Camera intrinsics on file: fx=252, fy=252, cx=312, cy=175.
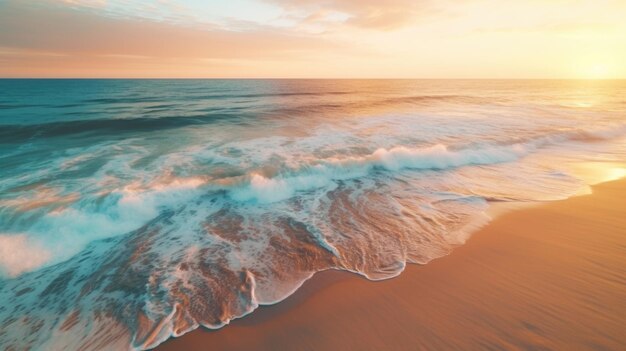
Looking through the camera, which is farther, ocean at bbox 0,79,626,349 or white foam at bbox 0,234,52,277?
white foam at bbox 0,234,52,277

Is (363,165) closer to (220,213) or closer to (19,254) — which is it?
(220,213)

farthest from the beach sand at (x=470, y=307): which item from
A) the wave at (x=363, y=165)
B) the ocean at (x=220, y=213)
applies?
the wave at (x=363, y=165)

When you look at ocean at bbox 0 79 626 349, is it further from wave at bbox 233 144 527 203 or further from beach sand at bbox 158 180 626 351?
beach sand at bbox 158 180 626 351

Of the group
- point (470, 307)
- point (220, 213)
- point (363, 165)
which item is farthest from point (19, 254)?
point (363, 165)

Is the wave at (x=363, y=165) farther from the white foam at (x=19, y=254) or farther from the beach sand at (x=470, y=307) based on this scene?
the white foam at (x=19, y=254)

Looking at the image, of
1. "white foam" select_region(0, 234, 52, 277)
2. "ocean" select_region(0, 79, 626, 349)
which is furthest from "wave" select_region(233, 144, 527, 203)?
"white foam" select_region(0, 234, 52, 277)

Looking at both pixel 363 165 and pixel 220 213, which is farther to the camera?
pixel 363 165

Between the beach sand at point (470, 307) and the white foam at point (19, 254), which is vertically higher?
the beach sand at point (470, 307)
